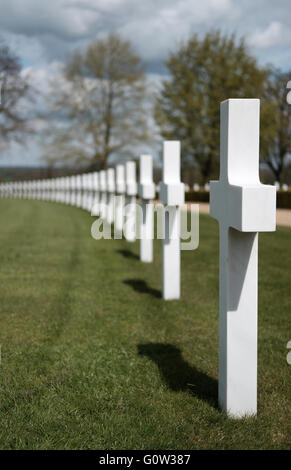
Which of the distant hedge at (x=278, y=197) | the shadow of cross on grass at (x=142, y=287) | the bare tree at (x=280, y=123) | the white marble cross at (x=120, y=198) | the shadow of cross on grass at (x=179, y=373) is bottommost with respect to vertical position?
the shadow of cross on grass at (x=179, y=373)

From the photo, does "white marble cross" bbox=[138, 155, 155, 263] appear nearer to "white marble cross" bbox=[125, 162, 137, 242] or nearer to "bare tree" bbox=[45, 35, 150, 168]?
"white marble cross" bbox=[125, 162, 137, 242]

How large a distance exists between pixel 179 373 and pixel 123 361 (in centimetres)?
45

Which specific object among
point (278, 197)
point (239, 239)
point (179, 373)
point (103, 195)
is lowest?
point (179, 373)

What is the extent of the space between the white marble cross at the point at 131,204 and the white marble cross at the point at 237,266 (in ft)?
21.4

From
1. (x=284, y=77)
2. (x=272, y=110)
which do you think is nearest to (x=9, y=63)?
(x=272, y=110)

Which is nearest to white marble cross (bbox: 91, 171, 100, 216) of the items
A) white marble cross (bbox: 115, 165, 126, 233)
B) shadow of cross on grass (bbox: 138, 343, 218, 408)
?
white marble cross (bbox: 115, 165, 126, 233)

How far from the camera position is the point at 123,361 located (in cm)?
392

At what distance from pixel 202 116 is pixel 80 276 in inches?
1050

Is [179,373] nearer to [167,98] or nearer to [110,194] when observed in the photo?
[110,194]

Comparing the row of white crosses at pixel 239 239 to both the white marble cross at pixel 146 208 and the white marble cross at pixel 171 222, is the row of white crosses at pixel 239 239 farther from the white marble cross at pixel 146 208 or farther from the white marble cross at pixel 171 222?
the white marble cross at pixel 146 208

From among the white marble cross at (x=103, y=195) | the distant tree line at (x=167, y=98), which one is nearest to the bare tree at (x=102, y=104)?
the distant tree line at (x=167, y=98)

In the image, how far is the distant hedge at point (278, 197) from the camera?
73.2 feet

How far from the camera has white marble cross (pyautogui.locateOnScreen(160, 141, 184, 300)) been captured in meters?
5.69

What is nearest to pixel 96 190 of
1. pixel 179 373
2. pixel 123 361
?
pixel 123 361
